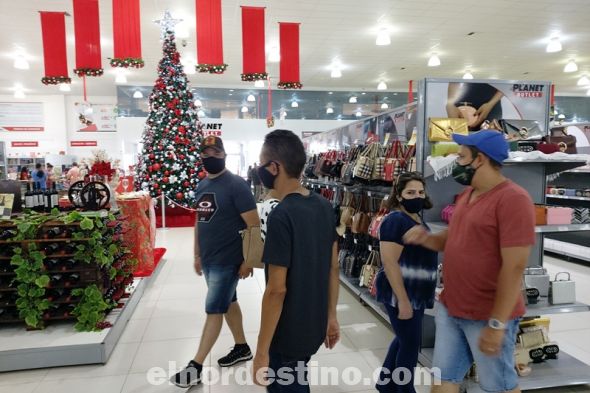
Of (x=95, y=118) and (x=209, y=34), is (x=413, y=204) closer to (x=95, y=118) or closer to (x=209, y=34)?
(x=209, y=34)

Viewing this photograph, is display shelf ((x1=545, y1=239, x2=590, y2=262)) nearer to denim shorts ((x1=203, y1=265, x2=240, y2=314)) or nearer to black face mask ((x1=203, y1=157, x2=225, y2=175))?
denim shorts ((x1=203, y1=265, x2=240, y2=314))

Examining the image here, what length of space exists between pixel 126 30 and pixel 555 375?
670 cm

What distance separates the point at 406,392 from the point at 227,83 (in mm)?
14511

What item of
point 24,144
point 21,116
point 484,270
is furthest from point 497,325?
point 21,116

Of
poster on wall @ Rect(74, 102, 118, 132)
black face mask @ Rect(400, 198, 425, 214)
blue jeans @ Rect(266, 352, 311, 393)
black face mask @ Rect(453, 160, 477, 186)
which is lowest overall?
blue jeans @ Rect(266, 352, 311, 393)

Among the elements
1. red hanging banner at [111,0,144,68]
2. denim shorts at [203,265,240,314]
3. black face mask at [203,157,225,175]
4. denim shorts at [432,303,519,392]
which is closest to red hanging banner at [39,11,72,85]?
red hanging banner at [111,0,144,68]

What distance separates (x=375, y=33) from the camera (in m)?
9.59

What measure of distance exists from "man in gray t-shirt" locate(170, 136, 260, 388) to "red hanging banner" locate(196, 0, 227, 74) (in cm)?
456

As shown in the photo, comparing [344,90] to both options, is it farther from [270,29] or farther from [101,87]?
[101,87]

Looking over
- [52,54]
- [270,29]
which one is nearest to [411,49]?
[270,29]

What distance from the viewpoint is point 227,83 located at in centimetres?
1554

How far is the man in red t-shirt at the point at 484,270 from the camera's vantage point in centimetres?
166

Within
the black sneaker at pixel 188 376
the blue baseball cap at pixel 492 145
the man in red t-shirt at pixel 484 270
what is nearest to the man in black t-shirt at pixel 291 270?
the man in red t-shirt at pixel 484 270

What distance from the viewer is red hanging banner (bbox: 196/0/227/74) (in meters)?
6.69
